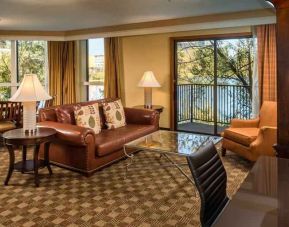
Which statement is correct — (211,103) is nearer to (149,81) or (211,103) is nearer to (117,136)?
(149,81)

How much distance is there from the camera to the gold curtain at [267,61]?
5188 millimetres

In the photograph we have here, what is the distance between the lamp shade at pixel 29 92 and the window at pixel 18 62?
14.2 ft

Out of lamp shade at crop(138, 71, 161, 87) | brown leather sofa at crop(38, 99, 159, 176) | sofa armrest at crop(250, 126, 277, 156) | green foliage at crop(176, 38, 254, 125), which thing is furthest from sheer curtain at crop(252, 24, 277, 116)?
brown leather sofa at crop(38, 99, 159, 176)

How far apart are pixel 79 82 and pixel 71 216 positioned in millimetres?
5418

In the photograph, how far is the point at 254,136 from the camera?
4.20m

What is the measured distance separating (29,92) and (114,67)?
11.7 feet

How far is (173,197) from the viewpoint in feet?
10.6

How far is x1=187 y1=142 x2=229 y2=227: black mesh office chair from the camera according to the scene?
1.60m

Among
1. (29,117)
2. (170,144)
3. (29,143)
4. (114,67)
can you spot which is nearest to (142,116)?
(170,144)

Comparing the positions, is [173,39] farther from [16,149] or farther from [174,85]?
[16,149]

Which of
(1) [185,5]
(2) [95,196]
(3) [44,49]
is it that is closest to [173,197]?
(2) [95,196]

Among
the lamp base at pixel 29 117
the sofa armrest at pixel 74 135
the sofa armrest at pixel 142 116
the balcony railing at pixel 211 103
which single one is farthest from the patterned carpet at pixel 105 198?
the balcony railing at pixel 211 103

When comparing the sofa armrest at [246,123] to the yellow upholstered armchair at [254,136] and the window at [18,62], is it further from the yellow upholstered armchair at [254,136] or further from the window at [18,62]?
the window at [18,62]

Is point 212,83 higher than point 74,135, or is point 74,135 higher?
point 212,83
